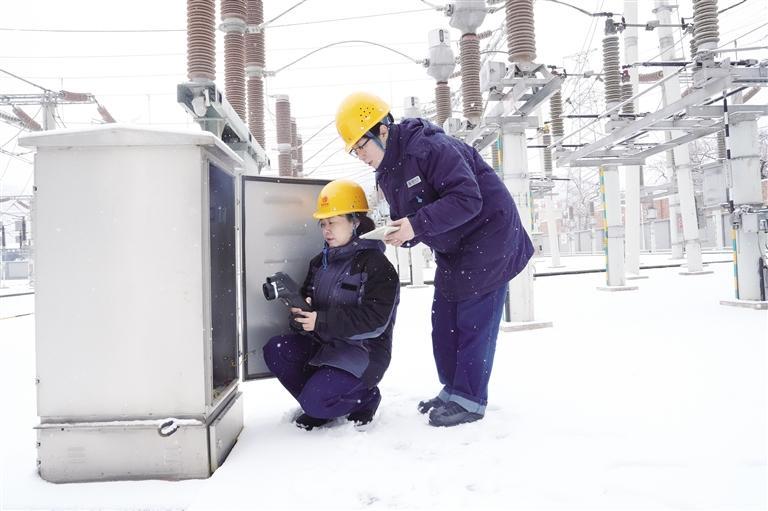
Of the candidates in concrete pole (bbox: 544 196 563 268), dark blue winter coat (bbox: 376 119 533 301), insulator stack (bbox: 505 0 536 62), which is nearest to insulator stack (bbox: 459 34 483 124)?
insulator stack (bbox: 505 0 536 62)

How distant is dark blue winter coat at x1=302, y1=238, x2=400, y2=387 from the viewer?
7.66 ft

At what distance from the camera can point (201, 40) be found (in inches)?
149

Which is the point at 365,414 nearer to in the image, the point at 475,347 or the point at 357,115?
the point at 475,347

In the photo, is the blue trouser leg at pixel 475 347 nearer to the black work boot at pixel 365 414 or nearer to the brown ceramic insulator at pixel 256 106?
the black work boot at pixel 365 414

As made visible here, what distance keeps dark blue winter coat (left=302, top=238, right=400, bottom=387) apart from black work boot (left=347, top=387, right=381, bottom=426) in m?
0.18

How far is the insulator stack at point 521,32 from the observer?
486cm

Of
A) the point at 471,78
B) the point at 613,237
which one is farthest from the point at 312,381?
the point at 613,237

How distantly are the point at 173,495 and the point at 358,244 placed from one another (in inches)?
54.0

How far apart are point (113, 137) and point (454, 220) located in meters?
1.51

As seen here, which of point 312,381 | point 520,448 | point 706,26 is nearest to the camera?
point 520,448

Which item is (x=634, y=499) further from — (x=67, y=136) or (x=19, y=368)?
(x=19, y=368)

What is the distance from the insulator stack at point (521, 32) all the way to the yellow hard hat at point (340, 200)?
3.18 metres

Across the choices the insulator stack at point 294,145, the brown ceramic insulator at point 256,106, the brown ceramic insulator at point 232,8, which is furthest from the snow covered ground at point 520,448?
the insulator stack at point 294,145

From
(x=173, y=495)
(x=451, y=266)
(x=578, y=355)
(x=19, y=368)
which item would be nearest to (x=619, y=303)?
(x=578, y=355)
